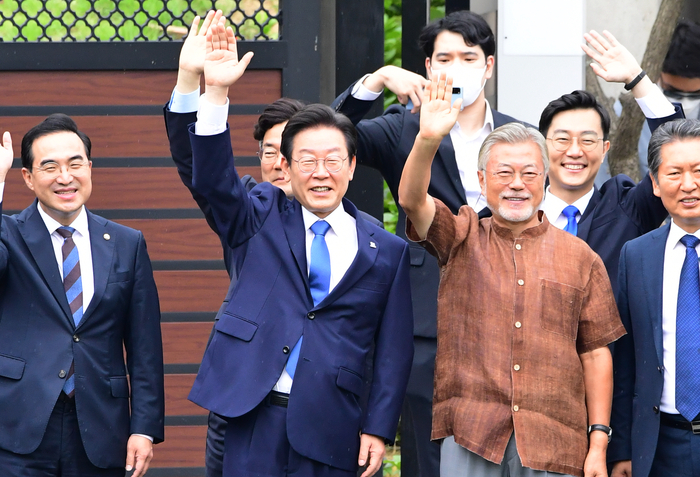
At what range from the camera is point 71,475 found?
378cm

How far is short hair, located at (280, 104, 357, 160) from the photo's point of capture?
12.0ft

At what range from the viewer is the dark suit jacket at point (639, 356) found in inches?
140

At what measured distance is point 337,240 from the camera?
3.71 meters

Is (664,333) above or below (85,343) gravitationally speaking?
above

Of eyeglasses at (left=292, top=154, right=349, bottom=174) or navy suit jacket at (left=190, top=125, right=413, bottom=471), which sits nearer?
navy suit jacket at (left=190, top=125, right=413, bottom=471)

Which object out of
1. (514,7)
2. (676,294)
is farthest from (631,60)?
(514,7)

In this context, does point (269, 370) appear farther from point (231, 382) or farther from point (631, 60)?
point (631, 60)

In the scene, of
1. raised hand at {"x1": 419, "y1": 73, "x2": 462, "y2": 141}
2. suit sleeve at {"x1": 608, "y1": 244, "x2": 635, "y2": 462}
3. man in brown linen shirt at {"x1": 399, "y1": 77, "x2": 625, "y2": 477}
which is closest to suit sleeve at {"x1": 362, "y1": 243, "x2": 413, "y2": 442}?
man in brown linen shirt at {"x1": 399, "y1": 77, "x2": 625, "y2": 477}

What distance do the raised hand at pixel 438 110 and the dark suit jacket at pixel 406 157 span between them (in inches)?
31.1

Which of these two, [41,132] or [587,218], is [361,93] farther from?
[41,132]

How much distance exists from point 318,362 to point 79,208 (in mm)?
1179

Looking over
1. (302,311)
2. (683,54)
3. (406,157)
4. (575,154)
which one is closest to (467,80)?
(406,157)

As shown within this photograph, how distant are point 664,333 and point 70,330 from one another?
2.16m

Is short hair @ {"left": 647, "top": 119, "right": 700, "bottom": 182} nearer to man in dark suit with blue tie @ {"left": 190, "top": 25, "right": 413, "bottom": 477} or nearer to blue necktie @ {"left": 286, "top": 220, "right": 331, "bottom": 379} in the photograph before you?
man in dark suit with blue tie @ {"left": 190, "top": 25, "right": 413, "bottom": 477}
